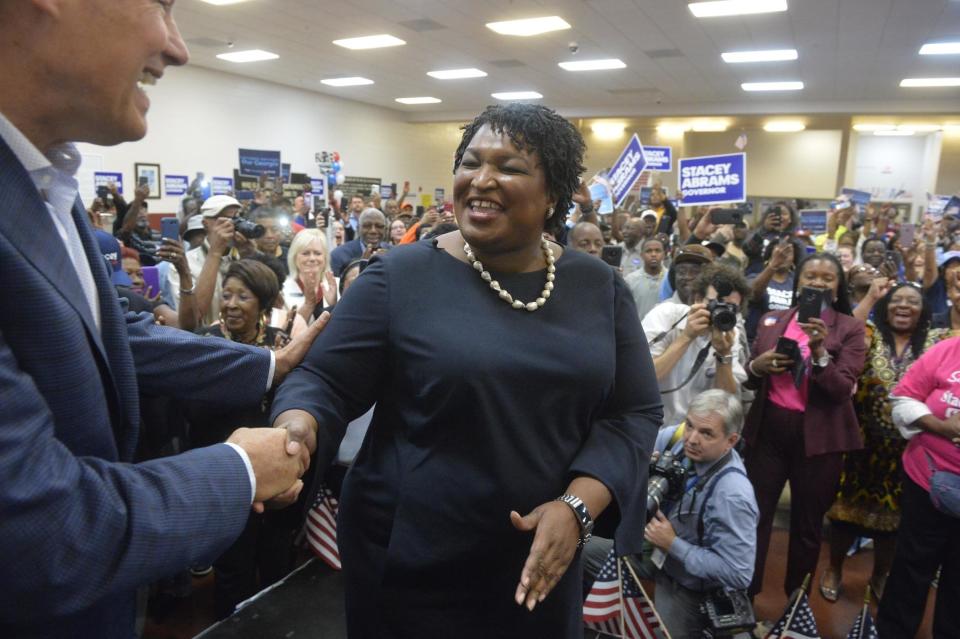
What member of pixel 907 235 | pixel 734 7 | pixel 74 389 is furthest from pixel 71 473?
pixel 734 7

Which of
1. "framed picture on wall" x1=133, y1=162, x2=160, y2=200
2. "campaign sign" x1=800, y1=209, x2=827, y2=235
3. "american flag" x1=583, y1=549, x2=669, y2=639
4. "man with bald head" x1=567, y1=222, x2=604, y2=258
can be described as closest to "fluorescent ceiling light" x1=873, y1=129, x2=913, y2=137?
"campaign sign" x1=800, y1=209, x2=827, y2=235

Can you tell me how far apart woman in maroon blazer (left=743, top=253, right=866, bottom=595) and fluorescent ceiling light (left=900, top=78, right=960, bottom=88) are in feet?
36.1

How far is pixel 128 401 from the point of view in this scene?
97 centimetres

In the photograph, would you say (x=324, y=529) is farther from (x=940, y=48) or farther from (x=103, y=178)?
(x=940, y=48)

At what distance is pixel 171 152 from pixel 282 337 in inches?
436

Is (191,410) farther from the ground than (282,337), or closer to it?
closer to it

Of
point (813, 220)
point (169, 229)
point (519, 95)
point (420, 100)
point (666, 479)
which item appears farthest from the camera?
point (420, 100)

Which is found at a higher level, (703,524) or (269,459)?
(269,459)

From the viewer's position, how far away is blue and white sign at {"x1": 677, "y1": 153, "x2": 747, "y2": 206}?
624 cm

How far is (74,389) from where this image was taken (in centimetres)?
81

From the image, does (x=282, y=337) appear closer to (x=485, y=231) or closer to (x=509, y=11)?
(x=485, y=231)

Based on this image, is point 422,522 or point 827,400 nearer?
point 422,522

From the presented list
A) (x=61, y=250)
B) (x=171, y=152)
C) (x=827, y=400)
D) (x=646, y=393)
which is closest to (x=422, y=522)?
(x=646, y=393)

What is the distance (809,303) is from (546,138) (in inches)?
81.6
